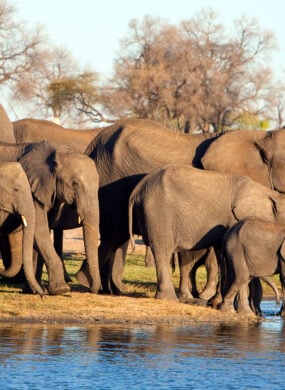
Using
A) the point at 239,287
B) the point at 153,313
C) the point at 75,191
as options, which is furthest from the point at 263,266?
the point at 75,191

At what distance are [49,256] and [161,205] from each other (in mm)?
1542

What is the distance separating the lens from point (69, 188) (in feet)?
49.0

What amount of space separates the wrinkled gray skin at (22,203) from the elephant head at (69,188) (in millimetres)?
532

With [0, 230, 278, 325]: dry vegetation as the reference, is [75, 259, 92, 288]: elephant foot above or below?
above

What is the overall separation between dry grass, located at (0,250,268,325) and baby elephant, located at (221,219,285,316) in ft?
1.74

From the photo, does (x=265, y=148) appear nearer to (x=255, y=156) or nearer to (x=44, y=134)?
(x=255, y=156)

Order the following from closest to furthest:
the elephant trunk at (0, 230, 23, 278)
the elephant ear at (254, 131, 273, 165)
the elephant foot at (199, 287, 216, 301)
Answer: the elephant foot at (199, 287, 216, 301) → the elephant trunk at (0, 230, 23, 278) → the elephant ear at (254, 131, 273, 165)

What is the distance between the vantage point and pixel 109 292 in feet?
53.5

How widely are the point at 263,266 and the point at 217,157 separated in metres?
2.53

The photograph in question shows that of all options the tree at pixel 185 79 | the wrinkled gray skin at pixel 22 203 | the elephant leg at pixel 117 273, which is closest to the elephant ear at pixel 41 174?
the wrinkled gray skin at pixel 22 203

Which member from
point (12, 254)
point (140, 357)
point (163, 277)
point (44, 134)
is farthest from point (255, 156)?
point (140, 357)

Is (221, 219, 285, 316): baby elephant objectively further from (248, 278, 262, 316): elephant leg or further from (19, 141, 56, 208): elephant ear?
(19, 141, 56, 208): elephant ear

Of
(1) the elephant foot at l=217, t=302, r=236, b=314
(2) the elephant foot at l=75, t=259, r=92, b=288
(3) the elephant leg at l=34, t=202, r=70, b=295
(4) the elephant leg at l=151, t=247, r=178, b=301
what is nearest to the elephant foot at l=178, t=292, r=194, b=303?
(4) the elephant leg at l=151, t=247, r=178, b=301

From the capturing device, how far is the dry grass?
533 inches
